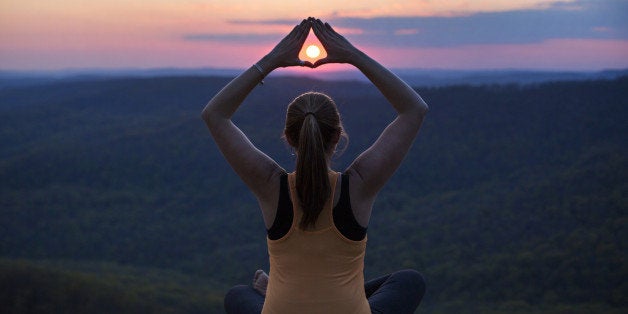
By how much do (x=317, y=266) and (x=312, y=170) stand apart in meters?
0.29

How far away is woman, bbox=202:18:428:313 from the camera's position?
6.34ft

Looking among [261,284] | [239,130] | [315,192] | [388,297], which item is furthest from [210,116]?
[388,297]

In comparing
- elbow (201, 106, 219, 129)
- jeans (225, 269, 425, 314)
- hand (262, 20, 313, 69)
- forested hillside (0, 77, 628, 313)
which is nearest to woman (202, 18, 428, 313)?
elbow (201, 106, 219, 129)

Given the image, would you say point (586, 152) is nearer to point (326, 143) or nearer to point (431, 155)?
point (431, 155)

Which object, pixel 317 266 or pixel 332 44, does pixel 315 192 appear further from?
pixel 332 44

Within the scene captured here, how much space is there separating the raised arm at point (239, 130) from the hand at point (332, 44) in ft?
0.13

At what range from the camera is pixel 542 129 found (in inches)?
687

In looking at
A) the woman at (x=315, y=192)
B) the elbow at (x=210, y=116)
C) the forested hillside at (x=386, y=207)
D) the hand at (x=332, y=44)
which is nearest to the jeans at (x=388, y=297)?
the woman at (x=315, y=192)

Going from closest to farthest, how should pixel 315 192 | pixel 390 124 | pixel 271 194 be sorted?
pixel 315 192 → pixel 271 194 → pixel 390 124

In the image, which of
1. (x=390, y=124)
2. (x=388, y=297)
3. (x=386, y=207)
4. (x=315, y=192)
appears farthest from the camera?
(x=386, y=207)

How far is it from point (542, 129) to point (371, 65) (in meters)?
16.4

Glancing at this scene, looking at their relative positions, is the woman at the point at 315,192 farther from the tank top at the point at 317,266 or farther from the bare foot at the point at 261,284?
the bare foot at the point at 261,284

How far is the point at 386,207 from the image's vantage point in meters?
15.7

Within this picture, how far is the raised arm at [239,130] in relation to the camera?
1.99 metres
